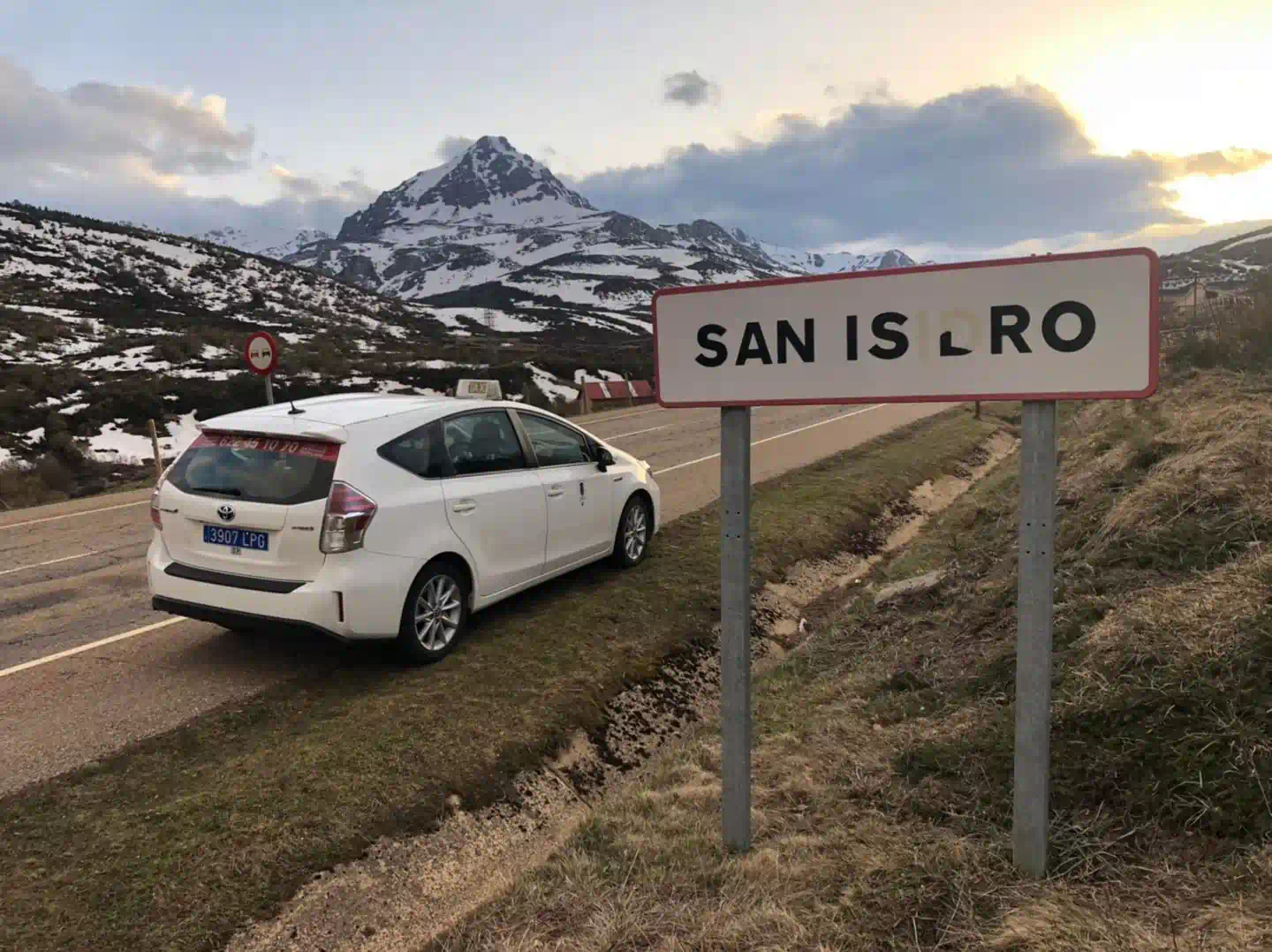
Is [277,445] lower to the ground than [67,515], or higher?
higher

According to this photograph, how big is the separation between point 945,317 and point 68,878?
12.2 feet

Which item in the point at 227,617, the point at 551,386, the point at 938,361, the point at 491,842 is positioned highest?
the point at 551,386

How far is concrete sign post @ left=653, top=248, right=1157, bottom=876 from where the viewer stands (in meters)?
2.39

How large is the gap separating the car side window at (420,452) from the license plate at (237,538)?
84 cm

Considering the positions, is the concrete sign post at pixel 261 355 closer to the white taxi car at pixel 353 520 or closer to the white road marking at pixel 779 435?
the white road marking at pixel 779 435

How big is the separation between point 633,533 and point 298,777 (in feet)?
13.4

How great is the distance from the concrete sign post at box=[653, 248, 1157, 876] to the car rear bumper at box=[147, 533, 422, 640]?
247 cm

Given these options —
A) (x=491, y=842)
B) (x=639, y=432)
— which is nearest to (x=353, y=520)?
(x=491, y=842)

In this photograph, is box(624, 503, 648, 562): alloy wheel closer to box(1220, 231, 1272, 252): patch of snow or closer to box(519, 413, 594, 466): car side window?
box(519, 413, 594, 466): car side window

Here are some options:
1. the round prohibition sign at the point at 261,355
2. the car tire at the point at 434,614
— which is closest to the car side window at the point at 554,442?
the car tire at the point at 434,614

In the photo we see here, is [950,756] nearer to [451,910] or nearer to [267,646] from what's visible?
[451,910]

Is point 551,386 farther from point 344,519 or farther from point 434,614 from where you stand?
point 344,519

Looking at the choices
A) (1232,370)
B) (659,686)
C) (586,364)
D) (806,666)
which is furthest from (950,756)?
(586,364)

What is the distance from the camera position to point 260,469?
16.3 ft
